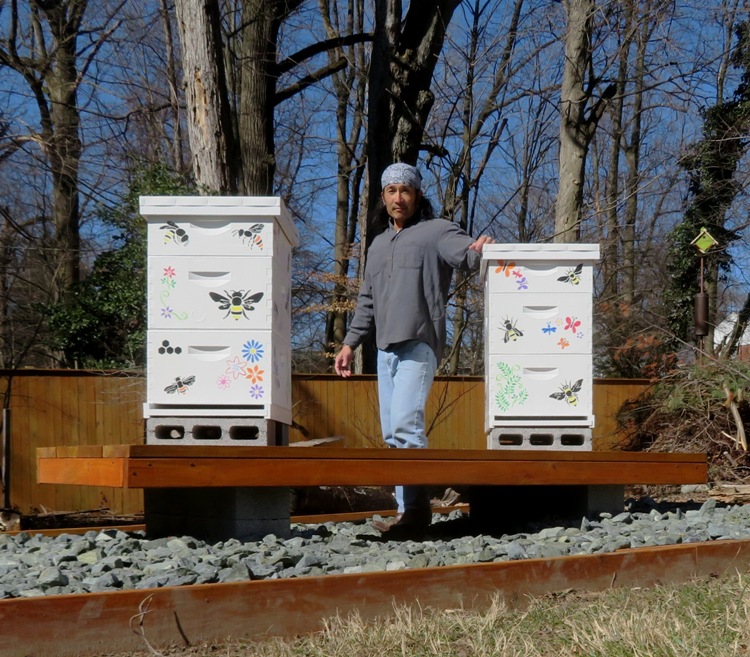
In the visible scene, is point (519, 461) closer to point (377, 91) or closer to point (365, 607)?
point (365, 607)

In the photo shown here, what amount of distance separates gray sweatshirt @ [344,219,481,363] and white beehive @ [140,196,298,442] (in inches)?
27.2

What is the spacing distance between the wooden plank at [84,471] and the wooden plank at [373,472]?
0.48ft

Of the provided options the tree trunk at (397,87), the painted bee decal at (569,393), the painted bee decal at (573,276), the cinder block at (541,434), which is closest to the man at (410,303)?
the cinder block at (541,434)

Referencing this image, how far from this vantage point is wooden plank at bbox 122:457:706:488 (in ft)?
12.5

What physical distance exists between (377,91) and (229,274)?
7.85 metres

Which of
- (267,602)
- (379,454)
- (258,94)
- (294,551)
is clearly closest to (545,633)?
(267,602)

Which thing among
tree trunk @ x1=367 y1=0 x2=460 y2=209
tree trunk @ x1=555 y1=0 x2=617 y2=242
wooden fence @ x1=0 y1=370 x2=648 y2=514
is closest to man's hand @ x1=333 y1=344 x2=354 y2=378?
wooden fence @ x1=0 y1=370 x2=648 y2=514

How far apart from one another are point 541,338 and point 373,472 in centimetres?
146

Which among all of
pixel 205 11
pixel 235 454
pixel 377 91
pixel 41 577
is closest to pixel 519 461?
pixel 235 454

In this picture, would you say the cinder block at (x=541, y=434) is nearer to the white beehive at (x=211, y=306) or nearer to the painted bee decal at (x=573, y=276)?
the painted bee decal at (x=573, y=276)

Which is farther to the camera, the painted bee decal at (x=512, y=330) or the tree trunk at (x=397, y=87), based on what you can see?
the tree trunk at (x=397, y=87)

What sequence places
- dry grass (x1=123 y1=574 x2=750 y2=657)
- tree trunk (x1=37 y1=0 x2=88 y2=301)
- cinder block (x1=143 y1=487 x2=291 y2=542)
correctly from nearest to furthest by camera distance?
dry grass (x1=123 y1=574 x2=750 y2=657) → cinder block (x1=143 y1=487 x2=291 y2=542) → tree trunk (x1=37 y1=0 x2=88 y2=301)

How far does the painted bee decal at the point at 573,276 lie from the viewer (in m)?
5.13

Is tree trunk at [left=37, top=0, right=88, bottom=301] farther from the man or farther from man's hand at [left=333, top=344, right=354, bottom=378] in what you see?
the man
